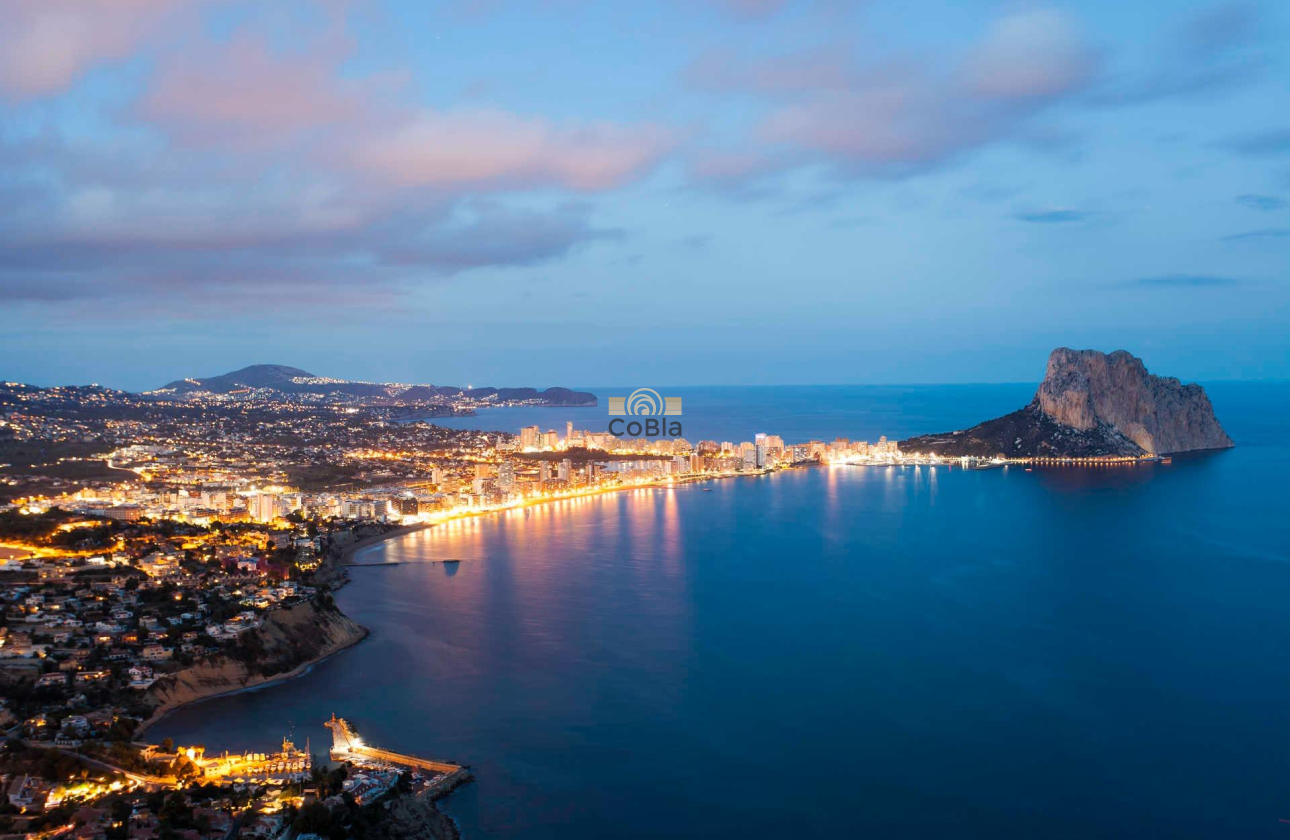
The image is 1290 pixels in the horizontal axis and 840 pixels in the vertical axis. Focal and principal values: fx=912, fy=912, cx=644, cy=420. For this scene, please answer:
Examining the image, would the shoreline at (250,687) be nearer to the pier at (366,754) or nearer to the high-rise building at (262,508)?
the pier at (366,754)

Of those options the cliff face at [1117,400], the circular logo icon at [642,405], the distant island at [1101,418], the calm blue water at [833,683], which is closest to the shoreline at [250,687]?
the calm blue water at [833,683]

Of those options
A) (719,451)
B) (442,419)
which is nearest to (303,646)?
(719,451)

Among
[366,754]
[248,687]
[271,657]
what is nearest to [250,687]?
[248,687]

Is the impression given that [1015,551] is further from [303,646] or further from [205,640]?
A: [205,640]

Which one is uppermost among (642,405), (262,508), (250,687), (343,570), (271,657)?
(642,405)

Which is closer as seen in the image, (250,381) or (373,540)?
(373,540)

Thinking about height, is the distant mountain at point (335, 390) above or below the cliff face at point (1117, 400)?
above
